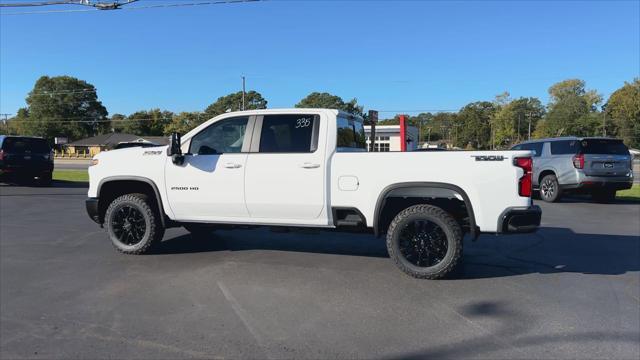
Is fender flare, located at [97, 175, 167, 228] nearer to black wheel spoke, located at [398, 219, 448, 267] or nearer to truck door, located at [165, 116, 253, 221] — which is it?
truck door, located at [165, 116, 253, 221]

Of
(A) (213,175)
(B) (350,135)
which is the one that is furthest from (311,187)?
(A) (213,175)

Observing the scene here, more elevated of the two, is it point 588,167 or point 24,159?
point 24,159

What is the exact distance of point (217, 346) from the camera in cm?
372

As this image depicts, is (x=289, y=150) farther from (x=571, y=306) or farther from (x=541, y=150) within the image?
(x=541, y=150)

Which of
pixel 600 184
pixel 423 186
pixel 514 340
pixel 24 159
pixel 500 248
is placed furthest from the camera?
pixel 24 159

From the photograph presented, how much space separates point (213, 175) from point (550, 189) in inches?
429

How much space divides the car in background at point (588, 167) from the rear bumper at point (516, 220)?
28.8 ft

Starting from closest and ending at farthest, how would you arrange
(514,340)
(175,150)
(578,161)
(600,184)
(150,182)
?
1. (514,340)
2. (175,150)
3. (150,182)
4. (600,184)
5. (578,161)

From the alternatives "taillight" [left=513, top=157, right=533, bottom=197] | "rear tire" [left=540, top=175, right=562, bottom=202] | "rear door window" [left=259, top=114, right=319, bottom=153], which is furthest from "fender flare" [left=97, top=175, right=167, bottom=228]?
"rear tire" [left=540, top=175, right=562, bottom=202]

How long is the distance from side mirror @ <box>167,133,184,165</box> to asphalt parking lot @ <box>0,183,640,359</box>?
1.35 m

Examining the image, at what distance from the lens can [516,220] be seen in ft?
17.0

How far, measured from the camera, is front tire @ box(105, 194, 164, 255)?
6.54 meters

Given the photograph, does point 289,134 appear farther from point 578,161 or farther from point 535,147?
point 535,147

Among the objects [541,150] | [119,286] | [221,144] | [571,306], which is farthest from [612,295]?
[541,150]
